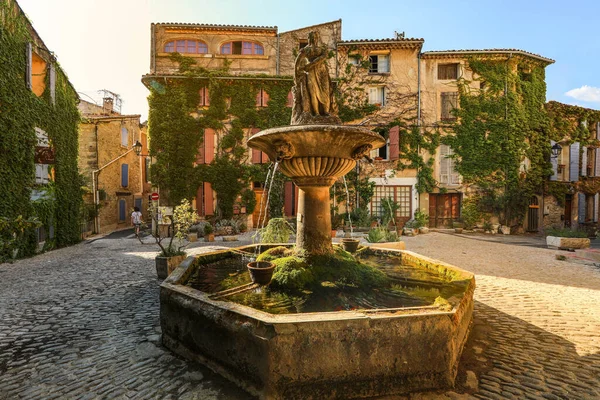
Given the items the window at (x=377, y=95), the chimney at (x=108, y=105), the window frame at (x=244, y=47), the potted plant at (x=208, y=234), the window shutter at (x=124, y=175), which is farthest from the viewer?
the chimney at (x=108, y=105)

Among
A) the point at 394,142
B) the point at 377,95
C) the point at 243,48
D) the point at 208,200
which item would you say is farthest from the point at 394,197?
the point at 243,48

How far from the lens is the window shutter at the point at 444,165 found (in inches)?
693

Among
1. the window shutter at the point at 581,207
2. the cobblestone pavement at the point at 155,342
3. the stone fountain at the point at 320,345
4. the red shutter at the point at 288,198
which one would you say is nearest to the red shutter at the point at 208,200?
the red shutter at the point at 288,198

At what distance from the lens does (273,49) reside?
18.0 m

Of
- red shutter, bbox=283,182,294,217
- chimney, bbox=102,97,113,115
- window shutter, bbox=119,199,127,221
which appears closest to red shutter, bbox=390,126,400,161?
red shutter, bbox=283,182,294,217

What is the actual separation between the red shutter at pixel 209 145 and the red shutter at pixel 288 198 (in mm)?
4402

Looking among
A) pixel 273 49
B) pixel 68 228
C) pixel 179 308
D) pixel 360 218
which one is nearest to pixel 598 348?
pixel 179 308

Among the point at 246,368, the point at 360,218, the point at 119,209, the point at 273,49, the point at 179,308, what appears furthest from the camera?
the point at 119,209

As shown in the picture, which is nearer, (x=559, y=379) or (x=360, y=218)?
(x=559, y=379)

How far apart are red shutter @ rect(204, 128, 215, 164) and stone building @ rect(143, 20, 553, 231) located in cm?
203

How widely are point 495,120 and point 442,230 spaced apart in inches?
275

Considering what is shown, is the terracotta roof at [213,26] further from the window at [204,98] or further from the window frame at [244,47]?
the window at [204,98]

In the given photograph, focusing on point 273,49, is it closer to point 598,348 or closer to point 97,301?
point 97,301

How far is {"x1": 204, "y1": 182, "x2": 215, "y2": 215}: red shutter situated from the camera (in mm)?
16656
